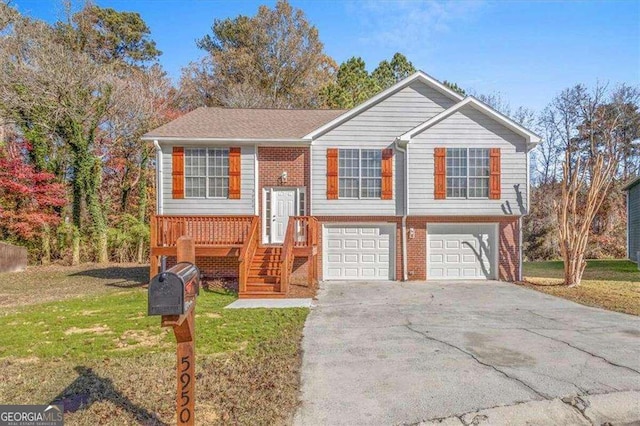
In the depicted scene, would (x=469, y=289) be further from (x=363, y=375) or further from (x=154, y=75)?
(x=154, y=75)

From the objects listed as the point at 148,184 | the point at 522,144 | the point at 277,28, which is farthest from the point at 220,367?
the point at 277,28

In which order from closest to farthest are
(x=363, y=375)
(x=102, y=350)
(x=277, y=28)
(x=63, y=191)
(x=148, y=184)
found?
(x=363, y=375) → (x=102, y=350) → (x=63, y=191) → (x=148, y=184) → (x=277, y=28)

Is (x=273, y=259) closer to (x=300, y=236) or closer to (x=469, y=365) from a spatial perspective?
(x=300, y=236)

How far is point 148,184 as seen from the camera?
21125 millimetres

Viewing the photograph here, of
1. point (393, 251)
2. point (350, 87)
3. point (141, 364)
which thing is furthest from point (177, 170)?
point (350, 87)

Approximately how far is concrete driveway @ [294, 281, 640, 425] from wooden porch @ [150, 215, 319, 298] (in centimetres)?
229

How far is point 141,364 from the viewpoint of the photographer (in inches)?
177

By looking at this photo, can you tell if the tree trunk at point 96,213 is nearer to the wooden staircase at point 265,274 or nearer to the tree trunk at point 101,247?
the tree trunk at point 101,247

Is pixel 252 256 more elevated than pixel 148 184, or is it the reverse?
pixel 148 184

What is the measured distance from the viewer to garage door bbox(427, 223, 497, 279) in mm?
12094

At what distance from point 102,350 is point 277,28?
85.7 feet

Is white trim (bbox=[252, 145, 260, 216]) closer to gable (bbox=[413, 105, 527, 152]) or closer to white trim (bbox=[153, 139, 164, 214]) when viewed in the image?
white trim (bbox=[153, 139, 164, 214])

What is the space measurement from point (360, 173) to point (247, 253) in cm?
473

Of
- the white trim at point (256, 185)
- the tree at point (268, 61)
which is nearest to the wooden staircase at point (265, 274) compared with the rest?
the white trim at point (256, 185)
